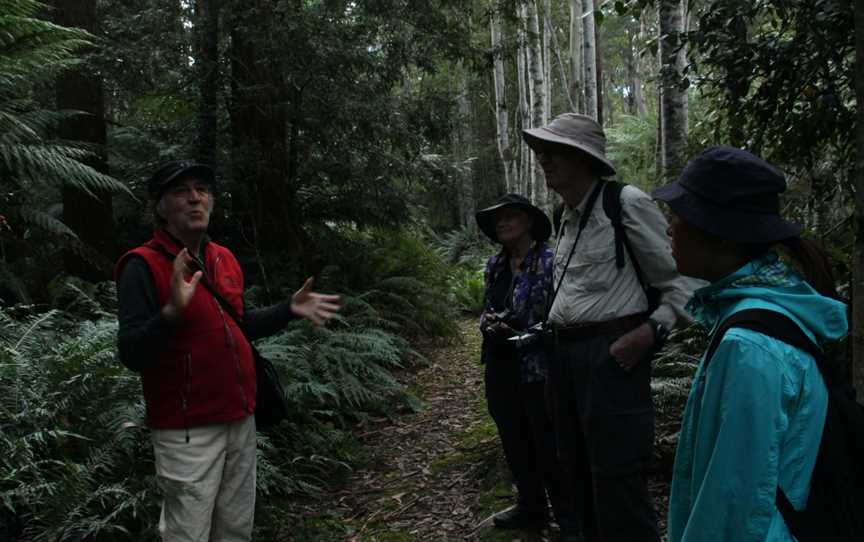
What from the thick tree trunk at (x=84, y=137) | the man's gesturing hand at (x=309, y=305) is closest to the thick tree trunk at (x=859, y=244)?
the man's gesturing hand at (x=309, y=305)

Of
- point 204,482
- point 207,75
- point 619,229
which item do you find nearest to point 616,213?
point 619,229

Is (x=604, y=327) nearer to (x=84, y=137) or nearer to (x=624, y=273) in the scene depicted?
(x=624, y=273)

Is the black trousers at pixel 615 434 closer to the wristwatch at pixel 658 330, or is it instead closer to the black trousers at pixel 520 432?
the wristwatch at pixel 658 330

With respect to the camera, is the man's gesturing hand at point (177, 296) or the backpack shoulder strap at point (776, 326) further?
the man's gesturing hand at point (177, 296)

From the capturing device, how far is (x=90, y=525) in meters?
3.36

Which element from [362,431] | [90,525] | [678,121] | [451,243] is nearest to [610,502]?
[90,525]

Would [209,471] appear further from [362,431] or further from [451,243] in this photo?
[451,243]

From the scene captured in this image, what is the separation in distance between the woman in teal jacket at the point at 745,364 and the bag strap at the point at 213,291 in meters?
2.15

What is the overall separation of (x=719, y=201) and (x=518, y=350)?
105 inches

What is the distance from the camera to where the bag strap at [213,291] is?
3.06 m

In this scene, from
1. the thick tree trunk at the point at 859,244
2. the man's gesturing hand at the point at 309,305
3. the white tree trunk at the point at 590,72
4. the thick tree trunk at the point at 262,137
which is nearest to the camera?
the thick tree trunk at the point at 859,244

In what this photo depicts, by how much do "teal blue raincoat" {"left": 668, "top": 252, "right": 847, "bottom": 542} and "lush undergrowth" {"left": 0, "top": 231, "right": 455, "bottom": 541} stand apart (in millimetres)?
2918

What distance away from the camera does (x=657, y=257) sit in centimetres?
303

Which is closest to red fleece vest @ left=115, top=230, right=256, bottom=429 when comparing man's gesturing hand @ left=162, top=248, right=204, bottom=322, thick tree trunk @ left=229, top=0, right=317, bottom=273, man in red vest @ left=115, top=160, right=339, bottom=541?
man in red vest @ left=115, top=160, right=339, bottom=541
